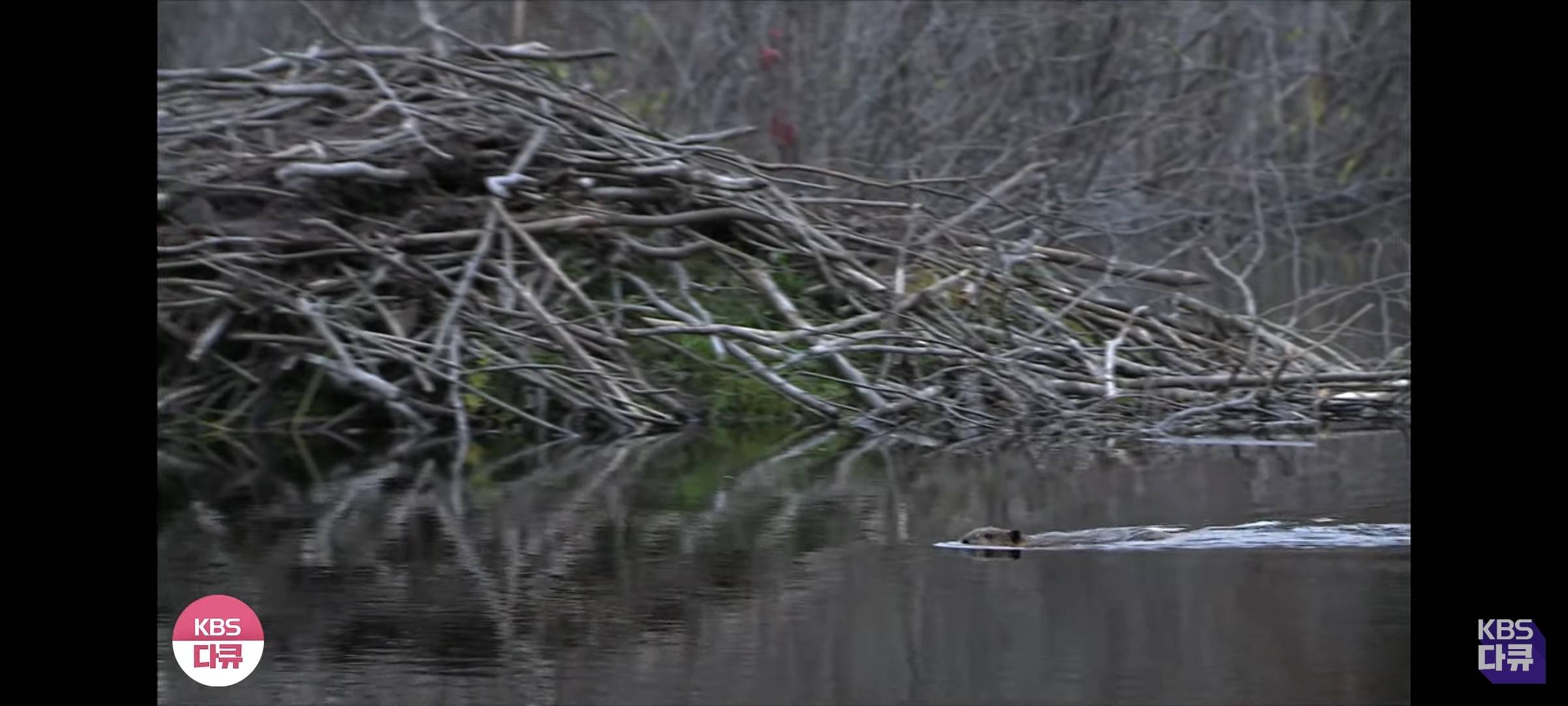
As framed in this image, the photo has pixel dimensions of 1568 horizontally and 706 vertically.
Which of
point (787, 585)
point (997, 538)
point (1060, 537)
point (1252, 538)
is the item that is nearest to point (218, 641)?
point (787, 585)

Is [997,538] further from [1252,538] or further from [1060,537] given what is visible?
[1252,538]

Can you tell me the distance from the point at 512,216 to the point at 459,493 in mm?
2836

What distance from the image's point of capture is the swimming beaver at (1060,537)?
5.34 m

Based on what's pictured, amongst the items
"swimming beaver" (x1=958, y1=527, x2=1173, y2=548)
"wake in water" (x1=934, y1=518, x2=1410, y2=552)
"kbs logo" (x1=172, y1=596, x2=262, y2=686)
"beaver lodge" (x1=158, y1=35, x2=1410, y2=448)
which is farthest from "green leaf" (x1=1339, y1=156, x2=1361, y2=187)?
"kbs logo" (x1=172, y1=596, x2=262, y2=686)

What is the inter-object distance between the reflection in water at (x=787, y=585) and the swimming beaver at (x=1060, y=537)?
0.32 feet

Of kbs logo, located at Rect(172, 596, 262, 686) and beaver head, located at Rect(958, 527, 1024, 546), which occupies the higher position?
beaver head, located at Rect(958, 527, 1024, 546)

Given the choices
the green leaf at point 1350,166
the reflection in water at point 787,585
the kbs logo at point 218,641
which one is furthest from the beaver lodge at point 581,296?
the green leaf at point 1350,166

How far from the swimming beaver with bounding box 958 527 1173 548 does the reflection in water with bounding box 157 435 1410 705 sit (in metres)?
0.10

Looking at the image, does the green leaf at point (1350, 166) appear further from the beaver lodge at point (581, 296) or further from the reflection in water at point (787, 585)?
the reflection in water at point (787, 585)

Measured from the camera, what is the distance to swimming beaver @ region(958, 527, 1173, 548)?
5336mm

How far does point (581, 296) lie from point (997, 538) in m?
3.83

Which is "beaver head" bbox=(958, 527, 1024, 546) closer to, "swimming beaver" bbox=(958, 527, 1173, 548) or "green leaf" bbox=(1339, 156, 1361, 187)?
"swimming beaver" bbox=(958, 527, 1173, 548)

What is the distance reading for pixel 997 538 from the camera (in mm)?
Result: 5340
